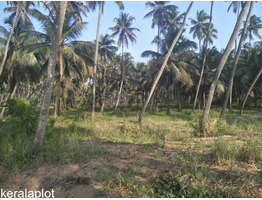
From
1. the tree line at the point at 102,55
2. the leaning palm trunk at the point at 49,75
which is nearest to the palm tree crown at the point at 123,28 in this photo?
the tree line at the point at 102,55

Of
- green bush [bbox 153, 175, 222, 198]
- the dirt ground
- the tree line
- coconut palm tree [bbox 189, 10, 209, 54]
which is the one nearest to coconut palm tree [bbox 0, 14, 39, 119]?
the tree line

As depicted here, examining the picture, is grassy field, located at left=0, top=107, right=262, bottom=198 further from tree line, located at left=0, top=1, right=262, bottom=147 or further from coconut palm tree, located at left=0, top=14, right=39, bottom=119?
coconut palm tree, located at left=0, top=14, right=39, bottom=119

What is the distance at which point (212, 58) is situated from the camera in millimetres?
24594

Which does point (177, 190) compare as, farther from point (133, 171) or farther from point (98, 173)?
point (98, 173)

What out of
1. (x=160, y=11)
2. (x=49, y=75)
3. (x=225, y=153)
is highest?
(x=160, y=11)

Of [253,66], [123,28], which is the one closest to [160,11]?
[123,28]

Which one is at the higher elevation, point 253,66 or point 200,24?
point 200,24

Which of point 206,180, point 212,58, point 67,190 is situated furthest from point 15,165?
point 212,58

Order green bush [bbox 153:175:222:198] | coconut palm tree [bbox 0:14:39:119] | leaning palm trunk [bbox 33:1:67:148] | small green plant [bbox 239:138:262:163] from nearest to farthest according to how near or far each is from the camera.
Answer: green bush [bbox 153:175:222:198], small green plant [bbox 239:138:262:163], leaning palm trunk [bbox 33:1:67:148], coconut palm tree [bbox 0:14:39:119]

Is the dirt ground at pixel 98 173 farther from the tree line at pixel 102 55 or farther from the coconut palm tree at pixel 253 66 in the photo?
the coconut palm tree at pixel 253 66

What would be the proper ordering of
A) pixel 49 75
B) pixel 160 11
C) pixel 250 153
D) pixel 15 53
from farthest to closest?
1. pixel 160 11
2. pixel 15 53
3. pixel 49 75
4. pixel 250 153

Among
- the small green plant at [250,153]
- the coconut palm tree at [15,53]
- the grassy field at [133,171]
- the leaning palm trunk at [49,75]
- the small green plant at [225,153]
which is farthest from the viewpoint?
the coconut palm tree at [15,53]

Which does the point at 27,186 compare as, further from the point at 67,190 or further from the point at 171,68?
the point at 171,68

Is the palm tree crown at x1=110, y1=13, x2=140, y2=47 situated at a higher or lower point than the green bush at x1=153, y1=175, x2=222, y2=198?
higher
